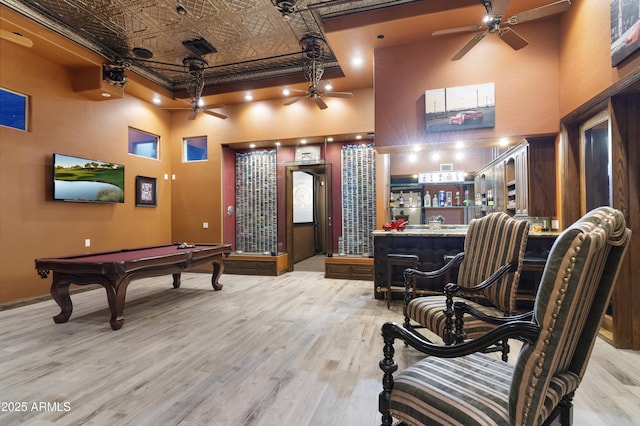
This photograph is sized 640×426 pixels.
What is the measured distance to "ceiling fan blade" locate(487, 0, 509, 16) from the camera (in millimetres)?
2918

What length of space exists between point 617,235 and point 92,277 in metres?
4.48

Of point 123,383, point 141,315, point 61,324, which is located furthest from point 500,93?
point 61,324

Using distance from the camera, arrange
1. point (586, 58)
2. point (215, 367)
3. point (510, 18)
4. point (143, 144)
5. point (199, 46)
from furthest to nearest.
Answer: point (143, 144) → point (199, 46) → point (586, 58) → point (510, 18) → point (215, 367)

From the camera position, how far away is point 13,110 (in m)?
4.69

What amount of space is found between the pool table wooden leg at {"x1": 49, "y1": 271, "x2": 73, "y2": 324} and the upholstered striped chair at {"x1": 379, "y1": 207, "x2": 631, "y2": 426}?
4104 mm

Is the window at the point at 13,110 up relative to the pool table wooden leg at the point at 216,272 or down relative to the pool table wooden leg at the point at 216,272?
up

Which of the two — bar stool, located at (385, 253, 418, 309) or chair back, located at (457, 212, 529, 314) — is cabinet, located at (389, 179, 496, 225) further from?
chair back, located at (457, 212, 529, 314)

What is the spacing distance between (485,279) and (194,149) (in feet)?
22.9

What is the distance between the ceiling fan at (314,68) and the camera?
512 centimetres

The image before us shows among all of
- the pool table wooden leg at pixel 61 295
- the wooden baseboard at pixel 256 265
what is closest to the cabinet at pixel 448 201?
the wooden baseboard at pixel 256 265

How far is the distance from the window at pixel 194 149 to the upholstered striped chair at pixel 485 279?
620 centimetres

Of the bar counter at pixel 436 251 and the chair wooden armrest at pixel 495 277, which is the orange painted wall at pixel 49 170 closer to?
the bar counter at pixel 436 251

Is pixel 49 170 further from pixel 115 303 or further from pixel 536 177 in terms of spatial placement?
pixel 536 177

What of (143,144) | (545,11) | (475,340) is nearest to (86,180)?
(143,144)
